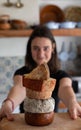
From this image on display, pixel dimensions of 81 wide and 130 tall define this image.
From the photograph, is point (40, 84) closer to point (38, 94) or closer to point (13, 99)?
point (38, 94)

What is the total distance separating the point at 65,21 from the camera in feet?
9.27

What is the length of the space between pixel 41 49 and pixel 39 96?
42 cm

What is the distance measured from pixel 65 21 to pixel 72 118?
2.02m

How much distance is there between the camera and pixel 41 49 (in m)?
1.22

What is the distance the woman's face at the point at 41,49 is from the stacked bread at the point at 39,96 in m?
0.38

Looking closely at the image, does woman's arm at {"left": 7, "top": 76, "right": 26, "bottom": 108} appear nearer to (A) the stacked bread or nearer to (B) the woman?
(B) the woman

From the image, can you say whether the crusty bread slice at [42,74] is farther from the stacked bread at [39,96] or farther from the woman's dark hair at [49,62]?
the woman's dark hair at [49,62]

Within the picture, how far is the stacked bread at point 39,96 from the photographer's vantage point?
0.83 metres

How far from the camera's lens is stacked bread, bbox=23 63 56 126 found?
0.83m

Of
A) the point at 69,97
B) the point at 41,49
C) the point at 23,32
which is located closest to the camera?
the point at 69,97

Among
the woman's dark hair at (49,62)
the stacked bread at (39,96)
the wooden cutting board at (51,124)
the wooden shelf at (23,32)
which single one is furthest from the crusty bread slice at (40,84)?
the wooden shelf at (23,32)

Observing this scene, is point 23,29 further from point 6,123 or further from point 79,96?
point 6,123

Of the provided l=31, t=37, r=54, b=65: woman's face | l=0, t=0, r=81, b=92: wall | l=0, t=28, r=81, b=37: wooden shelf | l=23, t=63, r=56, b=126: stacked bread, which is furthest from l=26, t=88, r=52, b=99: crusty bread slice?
l=0, t=0, r=81, b=92: wall

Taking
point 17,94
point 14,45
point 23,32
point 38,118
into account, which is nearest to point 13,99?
point 17,94
